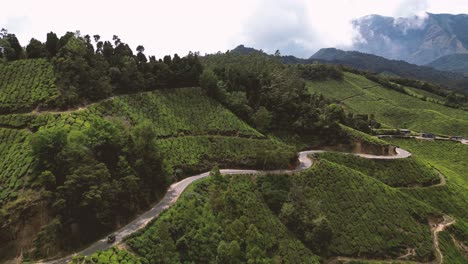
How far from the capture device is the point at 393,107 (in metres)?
160

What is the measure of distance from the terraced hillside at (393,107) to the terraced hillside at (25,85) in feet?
390

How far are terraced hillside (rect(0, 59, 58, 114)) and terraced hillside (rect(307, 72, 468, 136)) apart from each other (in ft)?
390

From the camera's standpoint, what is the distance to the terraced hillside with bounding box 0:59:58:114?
62.5 metres

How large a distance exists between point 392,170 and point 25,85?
79441mm

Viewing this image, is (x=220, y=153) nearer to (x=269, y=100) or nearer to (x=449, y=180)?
(x=269, y=100)

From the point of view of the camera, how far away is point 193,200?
53.1 m

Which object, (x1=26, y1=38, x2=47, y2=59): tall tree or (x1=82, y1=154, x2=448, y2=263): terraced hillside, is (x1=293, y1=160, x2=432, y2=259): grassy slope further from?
(x1=26, y1=38, x2=47, y2=59): tall tree

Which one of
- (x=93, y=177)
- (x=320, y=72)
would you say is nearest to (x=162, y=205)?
(x=93, y=177)

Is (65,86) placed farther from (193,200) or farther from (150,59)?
(193,200)

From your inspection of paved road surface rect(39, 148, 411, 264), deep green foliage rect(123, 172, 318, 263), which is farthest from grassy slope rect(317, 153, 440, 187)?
deep green foliage rect(123, 172, 318, 263)

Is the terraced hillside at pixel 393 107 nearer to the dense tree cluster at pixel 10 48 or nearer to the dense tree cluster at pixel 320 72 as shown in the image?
the dense tree cluster at pixel 320 72

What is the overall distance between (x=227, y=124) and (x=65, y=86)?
1332 inches

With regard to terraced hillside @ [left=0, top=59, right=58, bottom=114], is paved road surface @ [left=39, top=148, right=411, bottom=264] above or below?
below

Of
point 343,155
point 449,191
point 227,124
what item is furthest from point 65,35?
point 449,191
